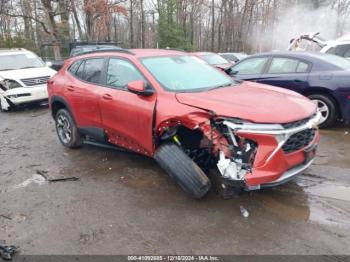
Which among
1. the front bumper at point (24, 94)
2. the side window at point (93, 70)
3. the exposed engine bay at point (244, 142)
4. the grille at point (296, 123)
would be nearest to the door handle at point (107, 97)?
the side window at point (93, 70)

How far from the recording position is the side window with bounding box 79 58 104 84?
17.6 feet

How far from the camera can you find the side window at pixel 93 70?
5.36 m

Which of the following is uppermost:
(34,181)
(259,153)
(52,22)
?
(52,22)

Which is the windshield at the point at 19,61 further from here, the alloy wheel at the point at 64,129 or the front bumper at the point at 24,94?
the alloy wheel at the point at 64,129

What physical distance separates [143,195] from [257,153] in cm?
159

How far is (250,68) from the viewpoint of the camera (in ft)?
25.7

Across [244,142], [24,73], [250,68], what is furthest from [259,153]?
[24,73]

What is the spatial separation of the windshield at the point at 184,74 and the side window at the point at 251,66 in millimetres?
2696

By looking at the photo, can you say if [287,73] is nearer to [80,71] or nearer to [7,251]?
[80,71]

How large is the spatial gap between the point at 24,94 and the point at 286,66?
708cm

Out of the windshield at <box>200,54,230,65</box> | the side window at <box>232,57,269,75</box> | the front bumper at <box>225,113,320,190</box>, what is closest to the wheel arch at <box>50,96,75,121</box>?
the front bumper at <box>225,113,320,190</box>

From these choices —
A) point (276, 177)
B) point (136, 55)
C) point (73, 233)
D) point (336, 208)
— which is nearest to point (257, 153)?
point (276, 177)

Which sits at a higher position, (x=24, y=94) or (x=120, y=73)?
(x=120, y=73)

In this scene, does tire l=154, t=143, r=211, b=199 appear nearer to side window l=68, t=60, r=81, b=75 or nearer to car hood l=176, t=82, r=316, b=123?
car hood l=176, t=82, r=316, b=123
